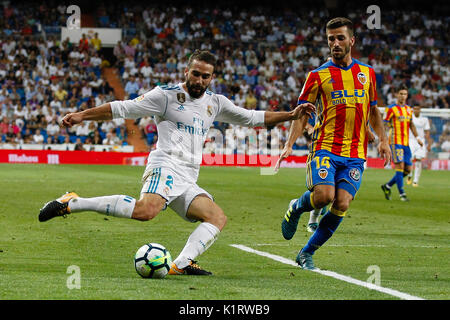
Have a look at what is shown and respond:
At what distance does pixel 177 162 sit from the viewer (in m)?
7.21

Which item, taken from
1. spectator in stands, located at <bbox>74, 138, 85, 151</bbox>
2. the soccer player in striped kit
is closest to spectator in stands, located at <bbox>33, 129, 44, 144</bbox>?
spectator in stands, located at <bbox>74, 138, 85, 151</bbox>

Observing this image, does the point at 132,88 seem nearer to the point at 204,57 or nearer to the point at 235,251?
the point at 235,251

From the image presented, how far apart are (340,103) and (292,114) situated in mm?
667

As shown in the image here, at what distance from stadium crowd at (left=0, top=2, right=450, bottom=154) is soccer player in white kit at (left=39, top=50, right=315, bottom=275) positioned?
23.3 metres

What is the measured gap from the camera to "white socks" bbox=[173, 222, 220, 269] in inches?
275

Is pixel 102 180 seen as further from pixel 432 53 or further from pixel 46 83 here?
pixel 432 53

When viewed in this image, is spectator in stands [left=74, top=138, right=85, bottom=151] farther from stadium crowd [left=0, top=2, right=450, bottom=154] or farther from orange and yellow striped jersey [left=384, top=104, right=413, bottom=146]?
orange and yellow striped jersey [left=384, top=104, right=413, bottom=146]

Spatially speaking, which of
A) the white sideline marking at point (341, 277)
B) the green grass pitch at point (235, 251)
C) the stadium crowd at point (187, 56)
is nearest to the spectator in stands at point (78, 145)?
the stadium crowd at point (187, 56)

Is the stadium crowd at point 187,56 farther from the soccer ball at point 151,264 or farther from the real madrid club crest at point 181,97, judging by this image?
the soccer ball at point 151,264

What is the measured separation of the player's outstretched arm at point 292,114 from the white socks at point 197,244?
1221 mm

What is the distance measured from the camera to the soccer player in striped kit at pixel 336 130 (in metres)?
7.59
